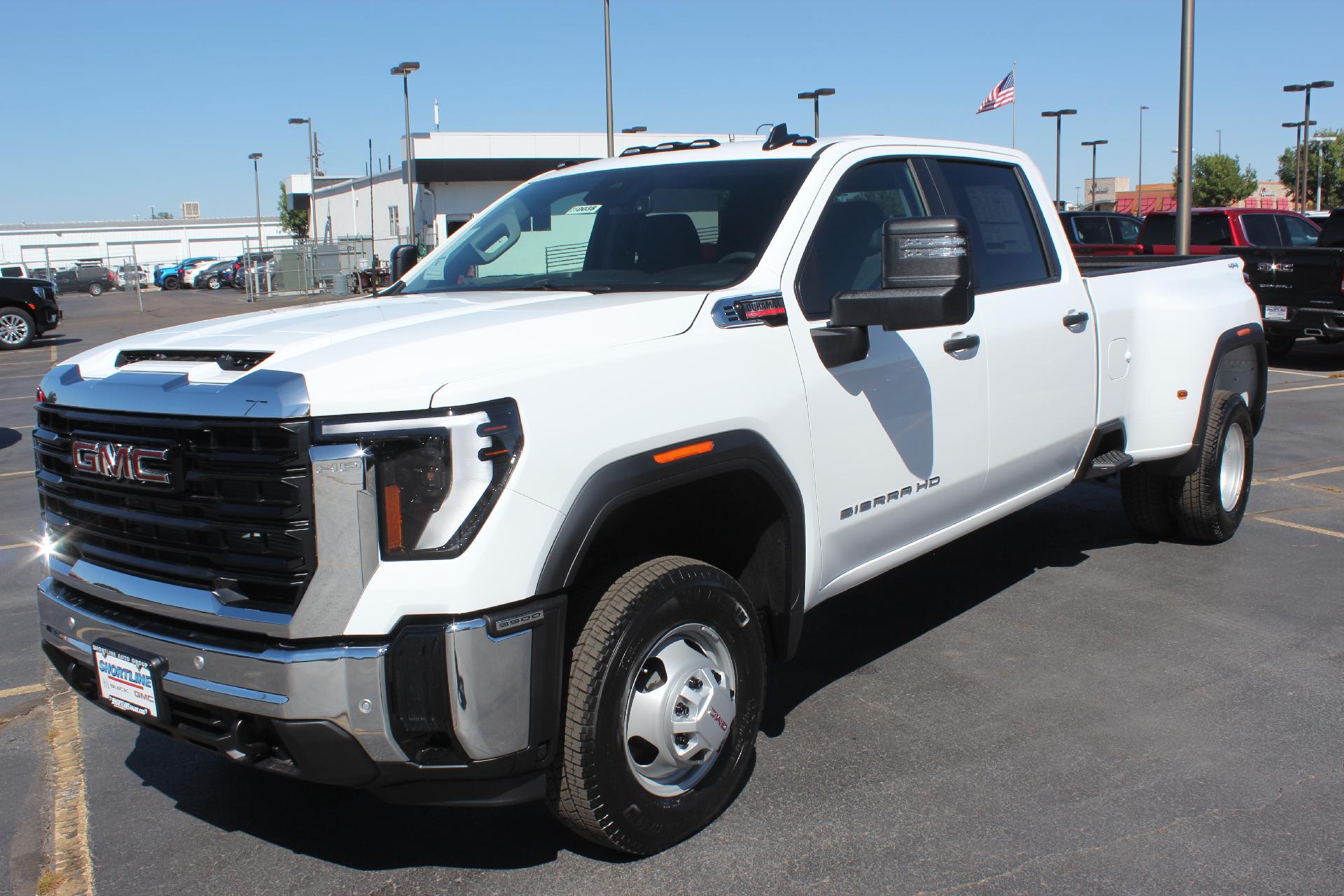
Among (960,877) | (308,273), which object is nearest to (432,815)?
(960,877)

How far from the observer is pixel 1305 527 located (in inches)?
271

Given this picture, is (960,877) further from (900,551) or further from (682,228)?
(682,228)

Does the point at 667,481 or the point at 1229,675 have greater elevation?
the point at 667,481

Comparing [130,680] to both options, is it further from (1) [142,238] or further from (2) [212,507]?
(1) [142,238]

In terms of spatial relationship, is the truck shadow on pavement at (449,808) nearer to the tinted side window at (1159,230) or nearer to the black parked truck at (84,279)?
the tinted side window at (1159,230)

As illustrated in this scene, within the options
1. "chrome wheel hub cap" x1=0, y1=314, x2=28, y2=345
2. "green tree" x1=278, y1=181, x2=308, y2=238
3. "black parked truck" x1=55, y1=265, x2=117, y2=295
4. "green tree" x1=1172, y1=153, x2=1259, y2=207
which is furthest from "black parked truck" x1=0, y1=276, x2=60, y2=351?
"green tree" x1=1172, y1=153, x2=1259, y2=207

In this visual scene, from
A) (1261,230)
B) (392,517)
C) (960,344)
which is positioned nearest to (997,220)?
(960,344)

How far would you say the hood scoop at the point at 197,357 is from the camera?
2.85 m

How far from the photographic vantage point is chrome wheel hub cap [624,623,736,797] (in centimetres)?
315

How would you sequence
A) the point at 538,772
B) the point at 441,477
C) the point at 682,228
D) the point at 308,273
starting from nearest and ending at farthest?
the point at 441,477, the point at 538,772, the point at 682,228, the point at 308,273

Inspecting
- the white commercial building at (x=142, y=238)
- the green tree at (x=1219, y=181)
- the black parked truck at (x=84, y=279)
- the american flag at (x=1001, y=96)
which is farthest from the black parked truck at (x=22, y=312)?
the green tree at (x=1219, y=181)

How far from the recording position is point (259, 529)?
2697 mm

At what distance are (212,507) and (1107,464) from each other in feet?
13.6

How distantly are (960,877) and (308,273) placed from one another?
38.8 m
